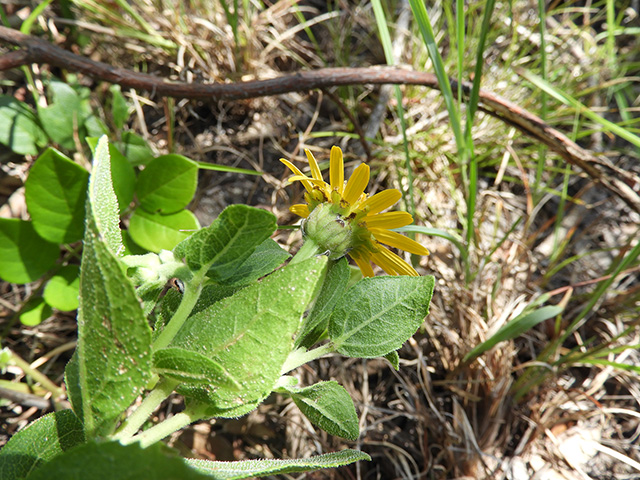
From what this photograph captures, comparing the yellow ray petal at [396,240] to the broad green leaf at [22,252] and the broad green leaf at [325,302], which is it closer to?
the broad green leaf at [325,302]

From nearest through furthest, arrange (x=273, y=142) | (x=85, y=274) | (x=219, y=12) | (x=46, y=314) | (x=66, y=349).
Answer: (x=85, y=274)
(x=46, y=314)
(x=66, y=349)
(x=273, y=142)
(x=219, y=12)

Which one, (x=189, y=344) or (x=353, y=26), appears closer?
(x=189, y=344)

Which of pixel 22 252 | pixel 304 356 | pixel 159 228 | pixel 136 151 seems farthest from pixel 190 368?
pixel 136 151

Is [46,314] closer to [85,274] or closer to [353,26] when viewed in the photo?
[85,274]

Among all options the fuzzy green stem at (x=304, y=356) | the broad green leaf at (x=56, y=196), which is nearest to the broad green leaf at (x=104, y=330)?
the fuzzy green stem at (x=304, y=356)

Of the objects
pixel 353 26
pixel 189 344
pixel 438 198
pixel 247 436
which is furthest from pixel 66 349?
pixel 353 26

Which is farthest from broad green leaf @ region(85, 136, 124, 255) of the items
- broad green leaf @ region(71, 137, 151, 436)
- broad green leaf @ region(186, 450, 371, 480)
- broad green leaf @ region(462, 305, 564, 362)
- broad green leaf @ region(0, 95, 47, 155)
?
broad green leaf @ region(462, 305, 564, 362)
